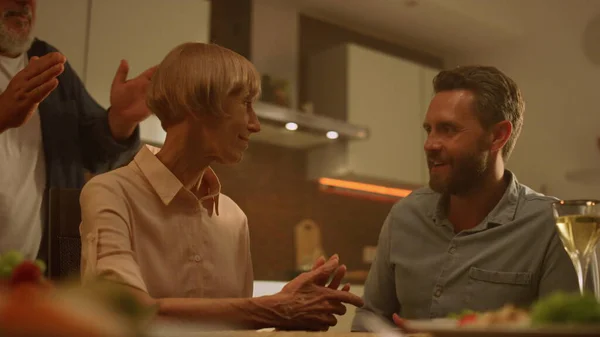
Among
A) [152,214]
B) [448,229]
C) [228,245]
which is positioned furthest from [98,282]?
[448,229]

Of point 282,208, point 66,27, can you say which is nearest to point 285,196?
point 282,208

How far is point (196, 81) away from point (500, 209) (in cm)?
79

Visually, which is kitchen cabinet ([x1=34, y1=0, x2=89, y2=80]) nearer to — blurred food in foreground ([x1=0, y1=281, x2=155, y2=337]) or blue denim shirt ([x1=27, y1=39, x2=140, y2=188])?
blue denim shirt ([x1=27, y1=39, x2=140, y2=188])

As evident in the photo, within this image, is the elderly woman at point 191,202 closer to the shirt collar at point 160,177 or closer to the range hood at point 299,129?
the shirt collar at point 160,177

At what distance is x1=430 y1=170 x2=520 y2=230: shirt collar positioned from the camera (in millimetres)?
1449

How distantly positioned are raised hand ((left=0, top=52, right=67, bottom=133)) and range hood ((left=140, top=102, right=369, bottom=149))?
1790mm

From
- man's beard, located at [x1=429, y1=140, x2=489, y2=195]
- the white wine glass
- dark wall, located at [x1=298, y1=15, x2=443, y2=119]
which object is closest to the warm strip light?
dark wall, located at [x1=298, y1=15, x2=443, y2=119]

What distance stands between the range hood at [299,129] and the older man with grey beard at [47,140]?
1368mm

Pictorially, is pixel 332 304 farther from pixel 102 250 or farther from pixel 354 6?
pixel 354 6

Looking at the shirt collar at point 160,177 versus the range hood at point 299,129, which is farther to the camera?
the range hood at point 299,129

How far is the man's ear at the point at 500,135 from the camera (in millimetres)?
1625

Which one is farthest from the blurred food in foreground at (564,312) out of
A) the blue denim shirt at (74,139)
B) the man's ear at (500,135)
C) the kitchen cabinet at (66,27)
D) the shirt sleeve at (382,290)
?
the kitchen cabinet at (66,27)

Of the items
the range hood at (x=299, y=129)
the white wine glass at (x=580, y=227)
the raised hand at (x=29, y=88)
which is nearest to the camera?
the white wine glass at (x=580, y=227)

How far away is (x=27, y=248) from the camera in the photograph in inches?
71.7
